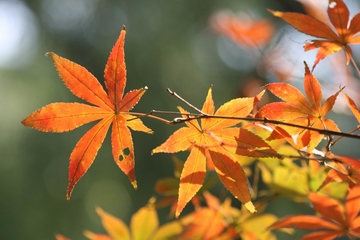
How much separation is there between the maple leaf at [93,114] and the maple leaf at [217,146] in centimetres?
3

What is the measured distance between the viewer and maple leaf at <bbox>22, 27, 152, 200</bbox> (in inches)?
16.1

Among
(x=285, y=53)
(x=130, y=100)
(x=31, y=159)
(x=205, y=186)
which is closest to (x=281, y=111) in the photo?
(x=130, y=100)

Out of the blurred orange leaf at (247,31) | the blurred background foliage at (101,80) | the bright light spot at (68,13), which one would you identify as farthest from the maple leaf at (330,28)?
the bright light spot at (68,13)

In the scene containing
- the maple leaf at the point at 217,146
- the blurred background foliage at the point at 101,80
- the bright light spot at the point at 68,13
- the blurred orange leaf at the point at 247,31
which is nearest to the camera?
the maple leaf at the point at 217,146

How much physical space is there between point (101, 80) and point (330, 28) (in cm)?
252

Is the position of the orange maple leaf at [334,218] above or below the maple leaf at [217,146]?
below

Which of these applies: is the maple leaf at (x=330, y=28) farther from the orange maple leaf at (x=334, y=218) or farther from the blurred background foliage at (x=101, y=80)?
the blurred background foliage at (x=101, y=80)

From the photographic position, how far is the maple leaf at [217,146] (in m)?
0.40

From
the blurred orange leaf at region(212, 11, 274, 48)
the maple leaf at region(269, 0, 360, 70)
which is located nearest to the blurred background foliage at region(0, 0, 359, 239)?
the blurred orange leaf at region(212, 11, 274, 48)

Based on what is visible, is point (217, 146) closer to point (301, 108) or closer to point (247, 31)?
point (301, 108)

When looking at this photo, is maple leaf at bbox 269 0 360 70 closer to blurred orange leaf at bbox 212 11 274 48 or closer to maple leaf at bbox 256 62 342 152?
maple leaf at bbox 256 62 342 152

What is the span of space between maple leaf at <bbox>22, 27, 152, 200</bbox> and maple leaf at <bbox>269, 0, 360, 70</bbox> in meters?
0.17

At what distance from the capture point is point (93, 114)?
0.44 metres

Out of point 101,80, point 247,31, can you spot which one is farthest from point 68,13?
A: point 247,31
